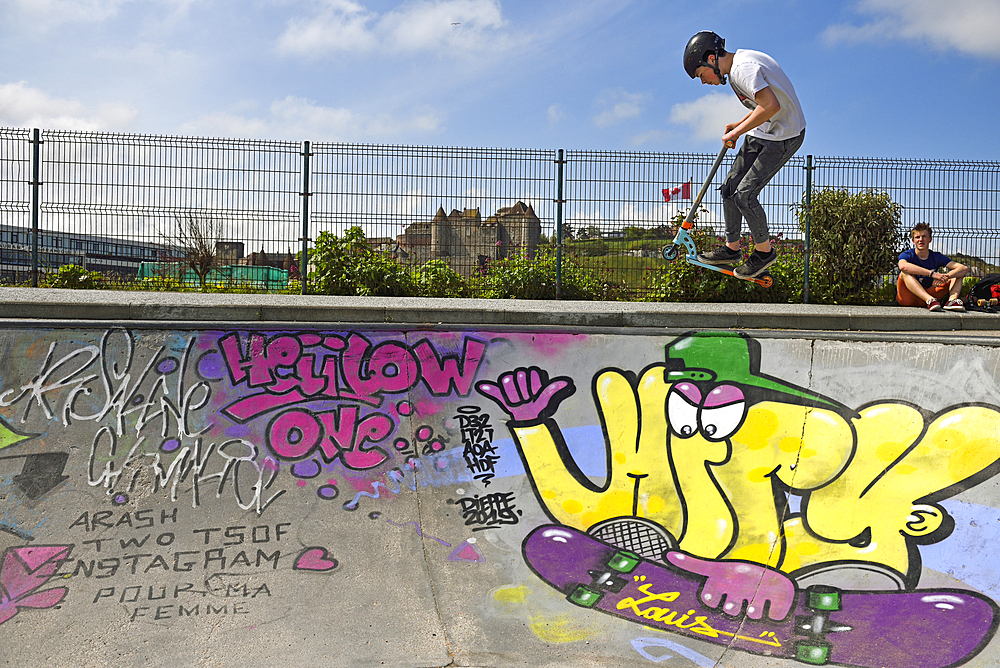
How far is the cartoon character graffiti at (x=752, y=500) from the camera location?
3365mm

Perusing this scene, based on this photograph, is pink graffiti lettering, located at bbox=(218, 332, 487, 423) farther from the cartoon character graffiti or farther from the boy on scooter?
the boy on scooter

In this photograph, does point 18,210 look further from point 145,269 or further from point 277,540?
point 277,540

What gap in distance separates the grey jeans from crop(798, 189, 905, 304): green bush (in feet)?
19.0

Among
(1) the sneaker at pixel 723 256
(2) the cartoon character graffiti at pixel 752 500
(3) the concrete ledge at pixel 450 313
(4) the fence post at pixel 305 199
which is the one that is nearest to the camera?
(2) the cartoon character graffiti at pixel 752 500

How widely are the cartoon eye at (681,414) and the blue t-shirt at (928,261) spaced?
7.02 metres

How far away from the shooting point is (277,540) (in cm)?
340

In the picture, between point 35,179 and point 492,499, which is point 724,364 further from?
point 35,179

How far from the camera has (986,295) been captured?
30.8ft

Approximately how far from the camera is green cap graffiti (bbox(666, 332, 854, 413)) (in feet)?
13.0

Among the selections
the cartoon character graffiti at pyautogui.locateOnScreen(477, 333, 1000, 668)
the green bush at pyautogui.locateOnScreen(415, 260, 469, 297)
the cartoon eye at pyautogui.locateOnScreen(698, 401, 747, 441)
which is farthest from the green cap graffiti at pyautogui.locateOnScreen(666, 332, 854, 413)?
the green bush at pyautogui.locateOnScreen(415, 260, 469, 297)

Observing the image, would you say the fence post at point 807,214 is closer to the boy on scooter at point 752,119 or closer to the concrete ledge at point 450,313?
the concrete ledge at point 450,313

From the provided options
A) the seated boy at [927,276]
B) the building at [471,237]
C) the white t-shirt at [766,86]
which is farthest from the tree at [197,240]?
the seated boy at [927,276]

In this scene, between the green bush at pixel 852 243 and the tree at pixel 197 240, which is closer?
the tree at pixel 197 240

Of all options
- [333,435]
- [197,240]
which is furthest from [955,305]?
[197,240]
